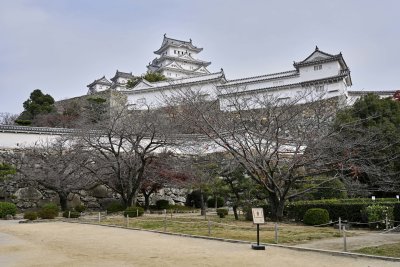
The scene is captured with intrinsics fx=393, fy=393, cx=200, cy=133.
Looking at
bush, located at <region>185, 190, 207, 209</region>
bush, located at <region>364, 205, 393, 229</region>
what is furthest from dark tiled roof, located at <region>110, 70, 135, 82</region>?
bush, located at <region>364, 205, 393, 229</region>

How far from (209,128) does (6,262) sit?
36.2 feet

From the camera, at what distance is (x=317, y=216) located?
1512cm

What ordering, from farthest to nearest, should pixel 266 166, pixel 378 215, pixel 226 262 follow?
pixel 266 166, pixel 378 215, pixel 226 262

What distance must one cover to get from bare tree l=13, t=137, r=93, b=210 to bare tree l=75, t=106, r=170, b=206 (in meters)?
0.90

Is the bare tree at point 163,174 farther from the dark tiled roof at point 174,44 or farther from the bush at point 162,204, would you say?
the dark tiled roof at point 174,44

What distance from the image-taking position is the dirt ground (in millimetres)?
7570

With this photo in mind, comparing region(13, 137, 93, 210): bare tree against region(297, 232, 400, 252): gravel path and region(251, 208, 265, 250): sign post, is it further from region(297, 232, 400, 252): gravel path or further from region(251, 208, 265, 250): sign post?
region(297, 232, 400, 252): gravel path

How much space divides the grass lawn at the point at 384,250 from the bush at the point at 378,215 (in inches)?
183

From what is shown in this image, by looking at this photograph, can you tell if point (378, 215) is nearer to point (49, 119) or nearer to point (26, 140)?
point (26, 140)

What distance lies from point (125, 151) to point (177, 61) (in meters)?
46.7

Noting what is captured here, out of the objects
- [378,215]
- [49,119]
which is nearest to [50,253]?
[378,215]

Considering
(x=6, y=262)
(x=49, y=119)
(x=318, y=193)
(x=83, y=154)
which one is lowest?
(x=6, y=262)

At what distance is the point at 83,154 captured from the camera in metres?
23.4

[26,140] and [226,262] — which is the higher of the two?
[26,140]
